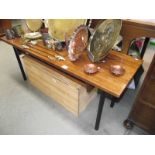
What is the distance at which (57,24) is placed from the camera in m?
1.25

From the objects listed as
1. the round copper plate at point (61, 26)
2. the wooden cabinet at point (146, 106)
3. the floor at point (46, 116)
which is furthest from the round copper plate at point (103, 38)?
the floor at point (46, 116)

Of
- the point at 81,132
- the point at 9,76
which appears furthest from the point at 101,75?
the point at 9,76

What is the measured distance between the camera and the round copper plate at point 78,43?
1.09 meters

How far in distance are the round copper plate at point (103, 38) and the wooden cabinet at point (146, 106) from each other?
15.2 inches

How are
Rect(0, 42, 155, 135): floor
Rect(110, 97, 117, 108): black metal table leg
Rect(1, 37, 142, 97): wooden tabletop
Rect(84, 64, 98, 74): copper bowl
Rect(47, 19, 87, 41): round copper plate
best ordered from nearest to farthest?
Rect(1, 37, 142, 97): wooden tabletop → Rect(84, 64, 98, 74): copper bowl → Rect(47, 19, 87, 41): round copper plate → Rect(0, 42, 155, 135): floor → Rect(110, 97, 117, 108): black metal table leg

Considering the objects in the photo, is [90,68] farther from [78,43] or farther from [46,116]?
[46,116]

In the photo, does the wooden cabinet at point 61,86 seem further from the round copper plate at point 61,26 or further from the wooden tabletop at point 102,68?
the round copper plate at point 61,26

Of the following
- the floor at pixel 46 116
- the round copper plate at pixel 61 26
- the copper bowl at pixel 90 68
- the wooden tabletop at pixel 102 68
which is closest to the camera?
the wooden tabletop at pixel 102 68

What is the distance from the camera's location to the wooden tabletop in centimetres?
95

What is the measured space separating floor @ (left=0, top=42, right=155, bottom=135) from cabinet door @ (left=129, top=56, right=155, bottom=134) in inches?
7.8

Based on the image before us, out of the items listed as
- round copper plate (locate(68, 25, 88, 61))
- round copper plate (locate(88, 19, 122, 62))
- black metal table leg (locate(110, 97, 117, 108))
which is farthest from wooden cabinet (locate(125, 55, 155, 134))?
round copper plate (locate(68, 25, 88, 61))

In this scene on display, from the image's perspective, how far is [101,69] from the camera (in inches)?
43.3

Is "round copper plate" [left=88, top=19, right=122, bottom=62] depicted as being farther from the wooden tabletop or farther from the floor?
the floor

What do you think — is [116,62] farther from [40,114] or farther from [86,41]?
[40,114]
